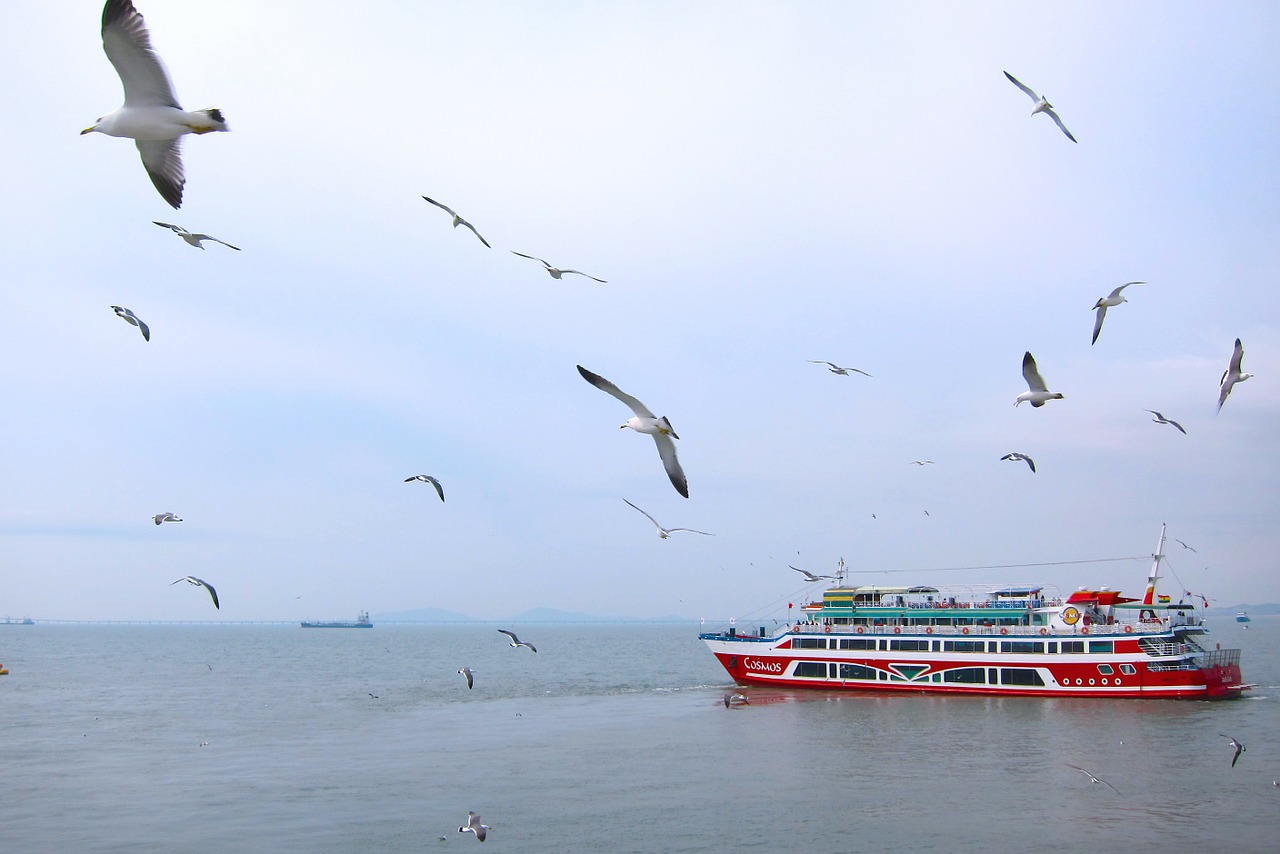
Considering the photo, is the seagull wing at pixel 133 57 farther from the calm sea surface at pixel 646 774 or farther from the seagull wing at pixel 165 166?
the calm sea surface at pixel 646 774

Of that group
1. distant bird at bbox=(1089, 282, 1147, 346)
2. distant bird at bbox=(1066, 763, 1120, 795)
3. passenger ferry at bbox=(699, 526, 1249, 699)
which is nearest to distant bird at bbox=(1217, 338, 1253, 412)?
distant bird at bbox=(1089, 282, 1147, 346)

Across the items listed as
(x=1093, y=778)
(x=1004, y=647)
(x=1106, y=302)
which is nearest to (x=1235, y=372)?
(x=1106, y=302)

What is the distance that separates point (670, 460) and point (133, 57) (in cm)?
859

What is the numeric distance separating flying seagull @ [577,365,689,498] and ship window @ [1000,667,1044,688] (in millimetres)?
36470

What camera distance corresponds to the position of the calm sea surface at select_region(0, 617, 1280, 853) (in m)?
22.3

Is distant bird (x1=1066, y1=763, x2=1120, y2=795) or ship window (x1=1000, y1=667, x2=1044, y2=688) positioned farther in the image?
ship window (x1=1000, y1=667, x2=1044, y2=688)

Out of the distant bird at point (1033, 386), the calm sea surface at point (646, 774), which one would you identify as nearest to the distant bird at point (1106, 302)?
the distant bird at point (1033, 386)

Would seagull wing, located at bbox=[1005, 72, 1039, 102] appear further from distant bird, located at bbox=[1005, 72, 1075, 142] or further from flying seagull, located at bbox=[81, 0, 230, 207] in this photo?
flying seagull, located at bbox=[81, 0, 230, 207]

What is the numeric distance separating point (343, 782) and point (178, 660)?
293 ft

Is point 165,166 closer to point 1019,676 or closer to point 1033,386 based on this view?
point 1033,386

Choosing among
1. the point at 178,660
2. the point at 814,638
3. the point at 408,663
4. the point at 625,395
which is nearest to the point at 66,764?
the point at 625,395

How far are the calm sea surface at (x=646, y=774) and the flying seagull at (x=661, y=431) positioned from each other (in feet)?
34.7

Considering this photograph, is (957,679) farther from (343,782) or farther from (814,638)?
(343,782)

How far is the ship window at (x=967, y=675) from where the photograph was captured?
4581cm
